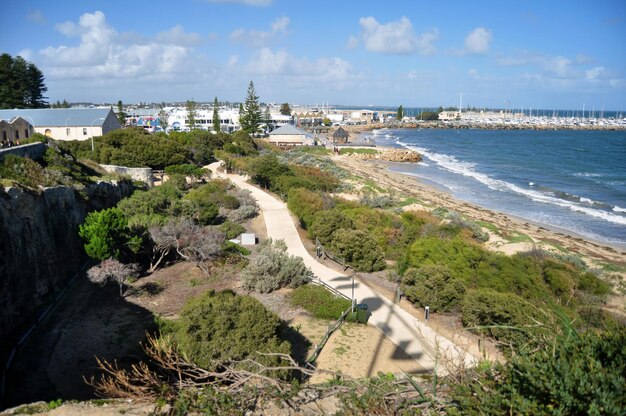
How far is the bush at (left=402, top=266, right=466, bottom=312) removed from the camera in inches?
459

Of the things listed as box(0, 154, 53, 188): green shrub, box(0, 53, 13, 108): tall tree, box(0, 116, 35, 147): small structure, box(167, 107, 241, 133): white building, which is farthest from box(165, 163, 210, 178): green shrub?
box(167, 107, 241, 133): white building

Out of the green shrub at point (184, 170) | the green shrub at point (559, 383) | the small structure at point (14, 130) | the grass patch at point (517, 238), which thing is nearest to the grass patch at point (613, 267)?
the grass patch at point (517, 238)

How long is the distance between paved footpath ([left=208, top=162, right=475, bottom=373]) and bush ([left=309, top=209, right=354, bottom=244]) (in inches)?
31.2

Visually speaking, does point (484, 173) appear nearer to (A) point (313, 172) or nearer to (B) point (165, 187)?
(A) point (313, 172)

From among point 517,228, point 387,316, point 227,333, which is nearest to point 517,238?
point 517,228

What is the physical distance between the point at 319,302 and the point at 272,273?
195 cm

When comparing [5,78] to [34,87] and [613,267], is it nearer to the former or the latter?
[34,87]

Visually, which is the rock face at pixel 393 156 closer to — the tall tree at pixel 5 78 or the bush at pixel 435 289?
the tall tree at pixel 5 78

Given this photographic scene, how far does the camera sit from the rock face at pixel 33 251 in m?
10.6

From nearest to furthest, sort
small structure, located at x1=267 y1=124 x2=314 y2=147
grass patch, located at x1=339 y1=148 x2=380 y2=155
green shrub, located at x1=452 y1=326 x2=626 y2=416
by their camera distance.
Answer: green shrub, located at x1=452 y1=326 x2=626 y2=416 → grass patch, located at x1=339 y1=148 x2=380 y2=155 → small structure, located at x1=267 y1=124 x2=314 y2=147

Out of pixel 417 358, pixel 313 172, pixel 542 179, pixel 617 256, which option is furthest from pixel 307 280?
pixel 542 179

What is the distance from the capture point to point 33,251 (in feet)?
40.1

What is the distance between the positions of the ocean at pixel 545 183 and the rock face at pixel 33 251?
77.2 ft

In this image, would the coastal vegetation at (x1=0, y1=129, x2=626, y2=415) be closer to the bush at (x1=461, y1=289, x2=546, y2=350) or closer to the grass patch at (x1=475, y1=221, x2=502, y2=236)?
the bush at (x1=461, y1=289, x2=546, y2=350)
